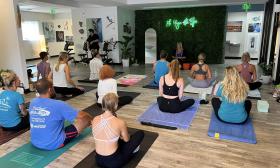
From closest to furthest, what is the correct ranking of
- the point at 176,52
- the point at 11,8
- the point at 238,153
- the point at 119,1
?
the point at 238,153 < the point at 11,8 < the point at 119,1 < the point at 176,52

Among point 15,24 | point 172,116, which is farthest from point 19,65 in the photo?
point 172,116

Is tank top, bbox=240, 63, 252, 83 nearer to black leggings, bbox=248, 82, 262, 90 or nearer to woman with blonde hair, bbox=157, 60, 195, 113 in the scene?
black leggings, bbox=248, 82, 262, 90

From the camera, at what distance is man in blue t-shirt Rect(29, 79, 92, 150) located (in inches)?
97.4

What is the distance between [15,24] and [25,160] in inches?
146

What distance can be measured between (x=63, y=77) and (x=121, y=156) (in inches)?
120

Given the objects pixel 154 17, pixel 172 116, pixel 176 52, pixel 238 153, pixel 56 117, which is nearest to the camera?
pixel 56 117

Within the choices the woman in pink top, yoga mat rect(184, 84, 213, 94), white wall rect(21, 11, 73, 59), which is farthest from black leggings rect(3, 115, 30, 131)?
white wall rect(21, 11, 73, 59)

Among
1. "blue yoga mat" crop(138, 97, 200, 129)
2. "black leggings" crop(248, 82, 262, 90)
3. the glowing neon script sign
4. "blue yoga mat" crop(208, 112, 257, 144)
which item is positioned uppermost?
the glowing neon script sign

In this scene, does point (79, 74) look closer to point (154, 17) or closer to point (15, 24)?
point (15, 24)

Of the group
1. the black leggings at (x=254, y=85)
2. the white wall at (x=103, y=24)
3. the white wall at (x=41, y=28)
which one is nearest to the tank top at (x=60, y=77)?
the black leggings at (x=254, y=85)

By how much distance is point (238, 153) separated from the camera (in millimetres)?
2688

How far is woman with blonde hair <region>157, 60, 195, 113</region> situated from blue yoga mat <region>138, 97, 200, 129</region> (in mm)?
104

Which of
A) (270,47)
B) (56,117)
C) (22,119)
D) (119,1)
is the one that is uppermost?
(119,1)

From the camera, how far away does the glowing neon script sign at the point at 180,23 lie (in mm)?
9578
